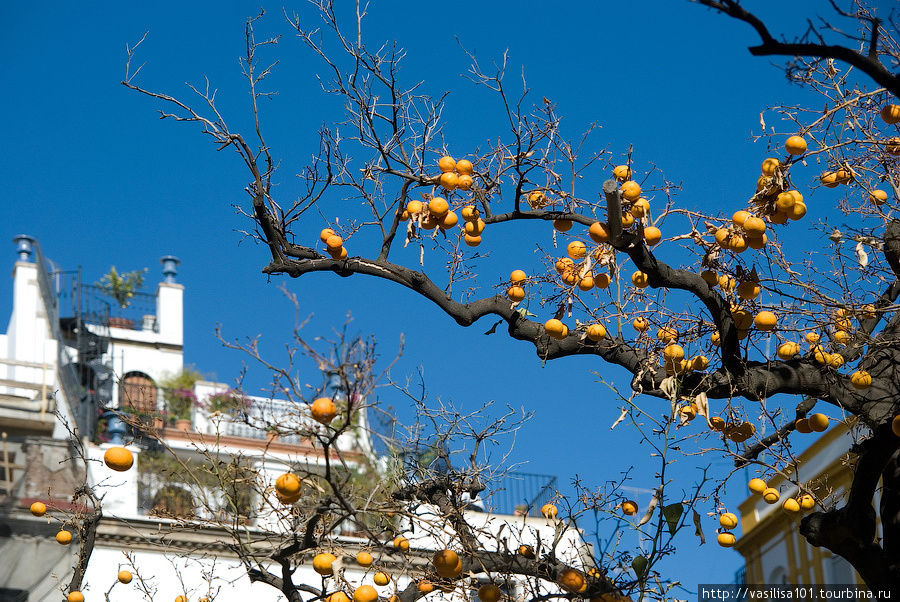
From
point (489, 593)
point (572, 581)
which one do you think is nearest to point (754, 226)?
point (572, 581)

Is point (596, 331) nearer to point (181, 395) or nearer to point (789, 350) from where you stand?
point (789, 350)

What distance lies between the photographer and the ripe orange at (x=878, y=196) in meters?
6.37

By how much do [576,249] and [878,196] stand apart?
2002 mm

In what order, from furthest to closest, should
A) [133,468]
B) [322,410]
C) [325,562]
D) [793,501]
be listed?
[133,468] < [793,501] < [325,562] < [322,410]

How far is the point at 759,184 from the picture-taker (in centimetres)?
534

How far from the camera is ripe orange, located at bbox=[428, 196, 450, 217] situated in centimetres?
583

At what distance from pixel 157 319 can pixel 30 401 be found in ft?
28.9

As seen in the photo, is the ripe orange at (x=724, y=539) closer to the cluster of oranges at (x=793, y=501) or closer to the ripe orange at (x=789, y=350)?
the cluster of oranges at (x=793, y=501)

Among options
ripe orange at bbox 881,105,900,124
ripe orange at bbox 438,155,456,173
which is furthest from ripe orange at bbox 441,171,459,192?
ripe orange at bbox 881,105,900,124

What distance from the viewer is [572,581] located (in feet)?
18.5

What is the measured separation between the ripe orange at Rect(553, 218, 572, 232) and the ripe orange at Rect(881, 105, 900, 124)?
1937 mm

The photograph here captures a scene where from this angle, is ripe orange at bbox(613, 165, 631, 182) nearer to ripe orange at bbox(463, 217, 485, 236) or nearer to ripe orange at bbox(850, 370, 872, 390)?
ripe orange at bbox(463, 217, 485, 236)

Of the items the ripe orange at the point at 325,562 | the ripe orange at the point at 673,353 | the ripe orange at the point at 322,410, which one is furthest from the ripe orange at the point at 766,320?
the ripe orange at the point at 325,562

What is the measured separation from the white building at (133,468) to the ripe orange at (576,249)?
1.61 m
